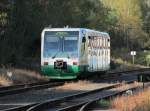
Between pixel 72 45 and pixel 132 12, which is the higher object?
pixel 132 12

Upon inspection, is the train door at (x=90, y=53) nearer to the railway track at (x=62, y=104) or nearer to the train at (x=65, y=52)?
the train at (x=65, y=52)

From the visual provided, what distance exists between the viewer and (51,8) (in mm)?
54875

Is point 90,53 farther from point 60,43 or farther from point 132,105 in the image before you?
point 132,105

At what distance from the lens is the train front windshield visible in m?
32.9

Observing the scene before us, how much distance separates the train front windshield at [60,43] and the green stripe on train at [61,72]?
698mm

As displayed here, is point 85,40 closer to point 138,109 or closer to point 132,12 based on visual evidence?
point 138,109

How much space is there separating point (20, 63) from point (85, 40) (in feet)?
39.4

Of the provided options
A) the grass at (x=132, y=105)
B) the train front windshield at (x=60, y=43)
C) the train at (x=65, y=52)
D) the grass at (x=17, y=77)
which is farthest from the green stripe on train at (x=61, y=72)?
the grass at (x=132, y=105)

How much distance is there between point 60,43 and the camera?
33.2 m

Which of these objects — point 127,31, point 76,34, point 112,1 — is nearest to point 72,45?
point 76,34

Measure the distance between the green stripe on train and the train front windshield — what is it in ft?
2.29

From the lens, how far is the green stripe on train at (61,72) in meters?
32.6

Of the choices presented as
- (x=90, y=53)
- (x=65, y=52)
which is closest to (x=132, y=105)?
(x=65, y=52)

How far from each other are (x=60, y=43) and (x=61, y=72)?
176 cm
